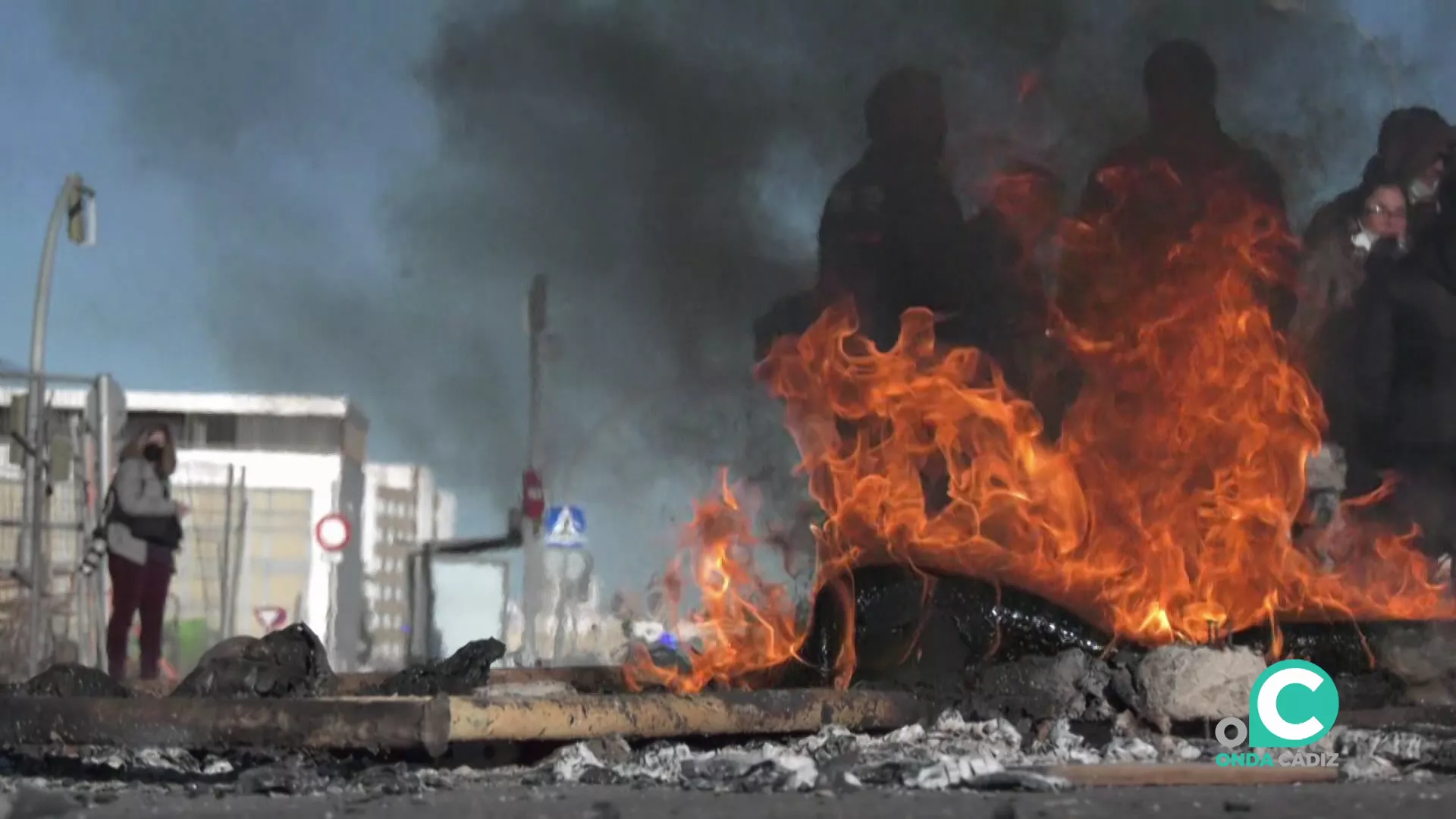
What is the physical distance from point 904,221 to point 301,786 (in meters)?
5.97

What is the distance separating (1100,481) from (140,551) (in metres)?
5.30

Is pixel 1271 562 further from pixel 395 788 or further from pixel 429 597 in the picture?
pixel 429 597

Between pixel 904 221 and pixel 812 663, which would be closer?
pixel 812 663

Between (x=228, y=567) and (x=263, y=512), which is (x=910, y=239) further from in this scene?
(x=263, y=512)

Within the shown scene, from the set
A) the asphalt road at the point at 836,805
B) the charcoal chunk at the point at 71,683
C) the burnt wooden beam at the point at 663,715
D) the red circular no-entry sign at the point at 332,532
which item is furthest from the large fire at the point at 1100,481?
the red circular no-entry sign at the point at 332,532

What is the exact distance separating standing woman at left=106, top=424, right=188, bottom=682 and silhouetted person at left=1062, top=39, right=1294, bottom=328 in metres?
5.31

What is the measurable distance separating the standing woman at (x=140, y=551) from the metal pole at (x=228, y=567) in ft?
22.0

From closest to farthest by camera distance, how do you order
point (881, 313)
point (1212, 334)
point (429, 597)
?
point (1212, 334) → point (881, 313) → point (429, 597)

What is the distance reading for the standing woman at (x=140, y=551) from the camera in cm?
888

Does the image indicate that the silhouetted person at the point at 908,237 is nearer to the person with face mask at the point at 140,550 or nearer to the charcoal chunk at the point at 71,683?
the person with face mask at the point at 140,550

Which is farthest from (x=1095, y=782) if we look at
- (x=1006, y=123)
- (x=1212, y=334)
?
(x=1006, y=123)

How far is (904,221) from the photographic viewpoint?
32.4ft

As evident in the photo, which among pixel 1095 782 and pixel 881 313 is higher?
pixel 881 313

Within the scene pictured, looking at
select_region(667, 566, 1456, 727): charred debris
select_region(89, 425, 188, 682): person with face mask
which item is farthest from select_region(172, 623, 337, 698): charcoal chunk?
select_region(89, 425, 188, 682): person with face mask
